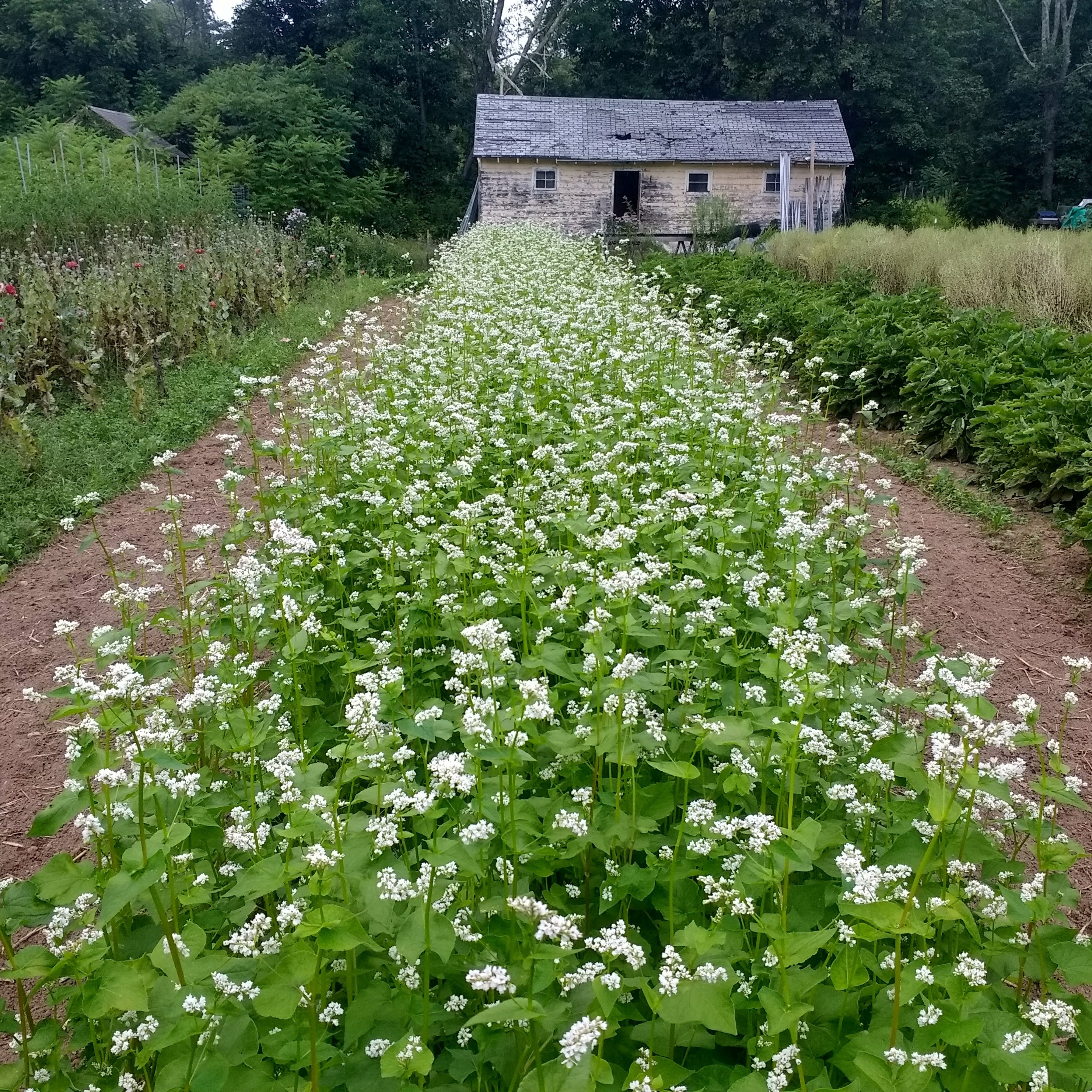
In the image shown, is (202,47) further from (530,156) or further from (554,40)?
(530,156)

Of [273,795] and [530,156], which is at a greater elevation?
[530,156]

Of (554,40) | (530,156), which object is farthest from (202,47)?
(530,156)

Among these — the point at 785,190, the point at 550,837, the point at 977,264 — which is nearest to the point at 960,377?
the point at 977,264

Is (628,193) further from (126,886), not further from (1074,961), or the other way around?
(126,886)

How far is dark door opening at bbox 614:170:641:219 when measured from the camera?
3111 cm

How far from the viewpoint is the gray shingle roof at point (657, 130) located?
30688 millimetres

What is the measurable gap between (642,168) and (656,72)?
16.8 metres

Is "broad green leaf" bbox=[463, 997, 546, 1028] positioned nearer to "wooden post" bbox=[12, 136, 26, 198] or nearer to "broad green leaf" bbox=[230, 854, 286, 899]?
→ "broad green leaf" bbox=[230, 854, 286, 899]

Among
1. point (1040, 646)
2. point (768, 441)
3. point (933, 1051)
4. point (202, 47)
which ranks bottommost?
point (1040, 646)

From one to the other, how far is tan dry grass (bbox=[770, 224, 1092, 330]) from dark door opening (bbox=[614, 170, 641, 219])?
14.9m

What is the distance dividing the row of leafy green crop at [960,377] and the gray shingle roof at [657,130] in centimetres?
2141

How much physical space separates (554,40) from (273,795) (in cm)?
5368

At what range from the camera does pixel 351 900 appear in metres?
2.13

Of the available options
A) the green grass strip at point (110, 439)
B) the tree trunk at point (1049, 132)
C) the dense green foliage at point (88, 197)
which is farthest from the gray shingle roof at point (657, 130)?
the green grass strip at point (110, 439)
